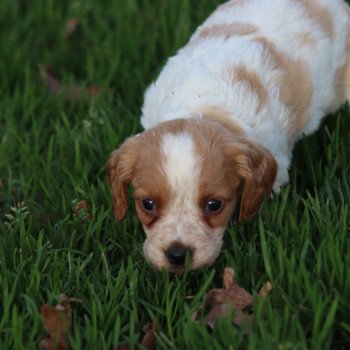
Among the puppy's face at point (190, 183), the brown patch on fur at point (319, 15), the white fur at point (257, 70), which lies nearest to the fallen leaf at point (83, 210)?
the puppy's face at point (190, 183)

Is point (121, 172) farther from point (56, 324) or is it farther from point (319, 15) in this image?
point (319, 15)

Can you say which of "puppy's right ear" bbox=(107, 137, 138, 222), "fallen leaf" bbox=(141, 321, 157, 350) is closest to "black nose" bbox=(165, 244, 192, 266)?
"fallen leaf" bbox=(141, 321, 157, 350)

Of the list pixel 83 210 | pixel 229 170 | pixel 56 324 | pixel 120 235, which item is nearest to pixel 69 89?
pixel 83 210

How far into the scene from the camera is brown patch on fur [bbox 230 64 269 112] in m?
3.82

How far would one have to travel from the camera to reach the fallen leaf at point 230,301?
2961mm

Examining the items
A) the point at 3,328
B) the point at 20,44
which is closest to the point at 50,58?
the point at 20,44

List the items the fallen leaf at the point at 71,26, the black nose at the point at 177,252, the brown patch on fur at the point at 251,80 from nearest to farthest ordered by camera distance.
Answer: the black nose at the point at 177,252 → the brown patch on fur at the point at 251,80 → the fallen leaf at the point at 71,26

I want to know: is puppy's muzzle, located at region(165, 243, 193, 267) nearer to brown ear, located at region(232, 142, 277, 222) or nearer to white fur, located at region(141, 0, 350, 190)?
brown ear, located at region(232, 142, 277, 222)

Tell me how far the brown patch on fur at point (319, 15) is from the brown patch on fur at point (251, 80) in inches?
25.1

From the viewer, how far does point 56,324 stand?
9.91 feet

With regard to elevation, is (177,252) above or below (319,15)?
below

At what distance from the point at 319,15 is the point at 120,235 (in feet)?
5.62

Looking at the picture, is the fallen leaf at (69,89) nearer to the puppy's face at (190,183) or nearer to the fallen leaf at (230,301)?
the puppy's face at (190,183)

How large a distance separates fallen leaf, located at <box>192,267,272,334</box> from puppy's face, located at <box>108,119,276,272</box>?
0.14 meters
